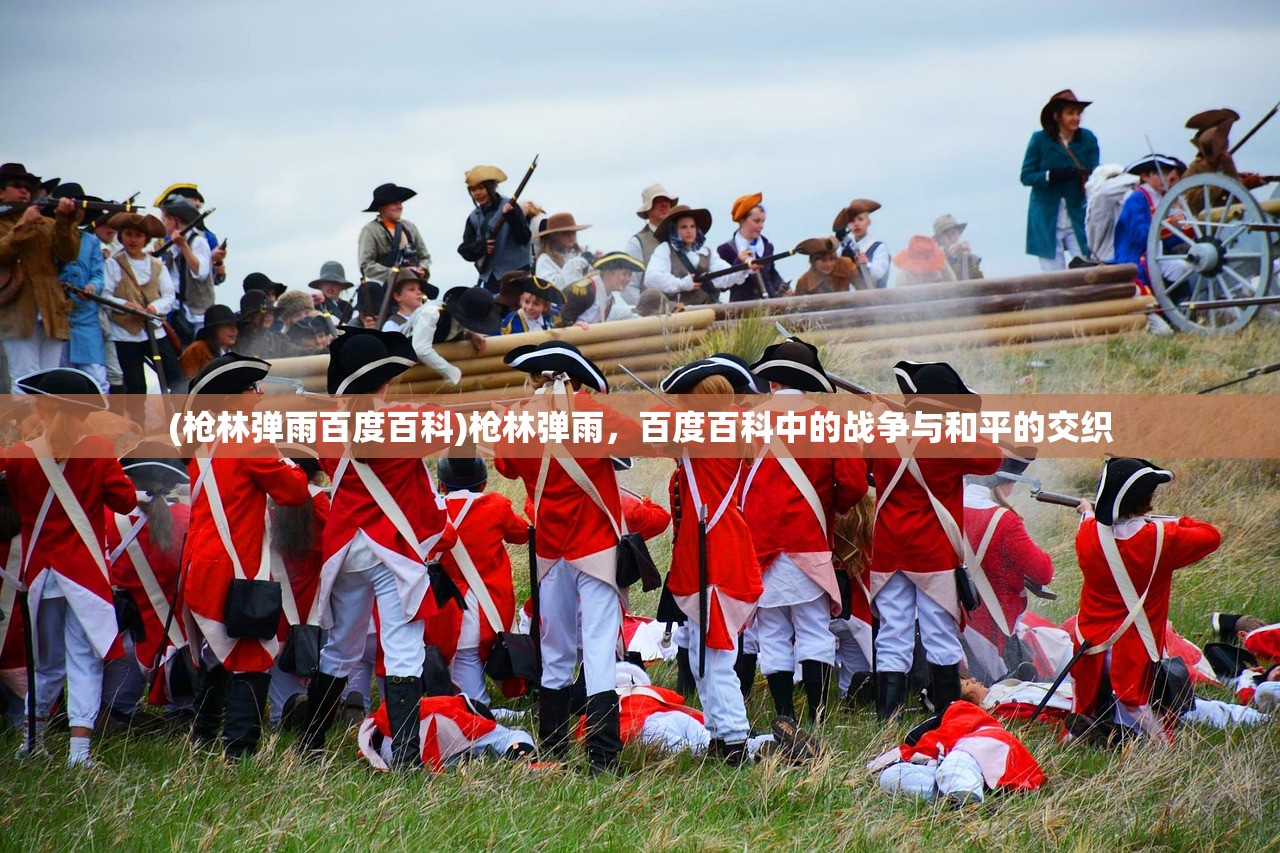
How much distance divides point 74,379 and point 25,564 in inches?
32.1

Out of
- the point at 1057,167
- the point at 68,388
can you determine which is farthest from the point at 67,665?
the point at 1057,167

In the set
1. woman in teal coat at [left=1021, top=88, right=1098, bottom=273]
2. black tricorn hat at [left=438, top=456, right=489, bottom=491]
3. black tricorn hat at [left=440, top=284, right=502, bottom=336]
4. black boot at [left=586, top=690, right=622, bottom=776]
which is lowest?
black boot at [left=586, top=690, right=622, bottom=776]

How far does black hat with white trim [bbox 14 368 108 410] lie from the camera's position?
591cm

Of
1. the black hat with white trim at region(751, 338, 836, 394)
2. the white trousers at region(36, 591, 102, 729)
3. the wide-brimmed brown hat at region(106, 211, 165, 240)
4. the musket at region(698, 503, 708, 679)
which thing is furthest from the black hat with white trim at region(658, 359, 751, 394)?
the wide-brimmed brown hat at region(106, 211, 165, 240)

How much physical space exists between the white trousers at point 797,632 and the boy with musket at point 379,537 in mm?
1596

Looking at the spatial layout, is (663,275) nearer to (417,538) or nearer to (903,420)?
(903,420)

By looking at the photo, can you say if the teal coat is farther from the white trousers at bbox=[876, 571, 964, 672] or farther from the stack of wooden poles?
the white trousers at bbox=[876, 571, 964, 672]

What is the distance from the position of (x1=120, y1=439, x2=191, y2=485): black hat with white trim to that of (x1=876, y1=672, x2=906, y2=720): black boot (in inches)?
133

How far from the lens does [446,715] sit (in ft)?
18.5

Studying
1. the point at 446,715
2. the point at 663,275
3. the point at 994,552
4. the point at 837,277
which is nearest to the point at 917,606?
the point at 994,552

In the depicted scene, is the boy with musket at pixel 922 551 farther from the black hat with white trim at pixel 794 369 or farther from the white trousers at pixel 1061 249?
the white trousers at pixel 1061 249

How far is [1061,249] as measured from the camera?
47.3 ft

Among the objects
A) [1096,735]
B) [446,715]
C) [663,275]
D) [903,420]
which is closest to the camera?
[446,715]

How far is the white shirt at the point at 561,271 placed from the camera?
40.9ft
